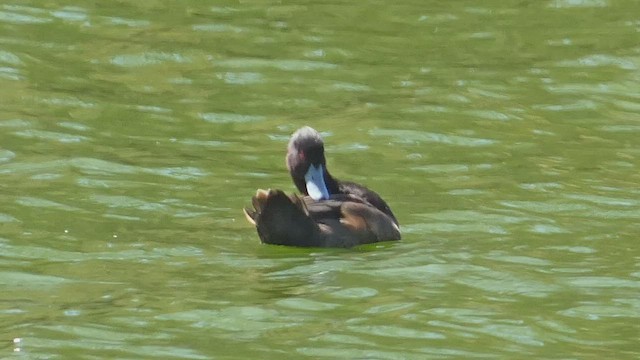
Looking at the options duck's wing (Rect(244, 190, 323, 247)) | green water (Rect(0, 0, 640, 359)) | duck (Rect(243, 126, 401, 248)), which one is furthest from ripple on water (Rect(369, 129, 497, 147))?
duck's wing (Rect(244, 190, 323, 247))

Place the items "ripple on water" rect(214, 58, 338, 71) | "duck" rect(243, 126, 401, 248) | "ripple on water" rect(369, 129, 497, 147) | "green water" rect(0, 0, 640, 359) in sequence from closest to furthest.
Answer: "green water" rect(0, 0, 640, 359)
"duck" rect(243, 126, 401, 248)
"ripple on water" rect(369, 129, 497, 147)
"ripple on water" rect(214, 58, 338, 71)

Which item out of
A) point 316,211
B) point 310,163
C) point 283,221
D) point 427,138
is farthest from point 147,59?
point 283,221

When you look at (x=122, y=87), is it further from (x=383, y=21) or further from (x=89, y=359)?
(x=89, y=359)

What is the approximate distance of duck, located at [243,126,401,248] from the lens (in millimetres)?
10797

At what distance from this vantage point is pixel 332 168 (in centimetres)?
1385

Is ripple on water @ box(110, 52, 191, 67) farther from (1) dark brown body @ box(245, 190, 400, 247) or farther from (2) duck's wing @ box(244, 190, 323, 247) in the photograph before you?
(2) duck's wing @ box(244, 190, 323, 247)

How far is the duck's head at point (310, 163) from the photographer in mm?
11617

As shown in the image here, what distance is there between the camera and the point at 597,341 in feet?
29.8

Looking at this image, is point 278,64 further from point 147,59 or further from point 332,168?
point 332,168

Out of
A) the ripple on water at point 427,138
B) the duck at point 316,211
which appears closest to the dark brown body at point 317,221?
the duck at point 316,211

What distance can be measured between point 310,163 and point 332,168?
225 centimetres

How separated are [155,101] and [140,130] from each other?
97 cm

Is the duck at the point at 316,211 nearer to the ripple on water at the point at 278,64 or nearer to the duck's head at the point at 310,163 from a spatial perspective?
the duck's head at the point at 310,163

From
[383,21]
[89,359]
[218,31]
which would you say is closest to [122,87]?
[218,31]
